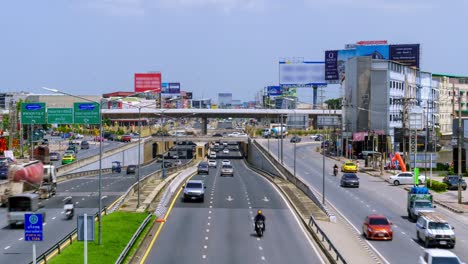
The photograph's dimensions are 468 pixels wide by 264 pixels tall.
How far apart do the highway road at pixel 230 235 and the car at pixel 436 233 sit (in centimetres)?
586

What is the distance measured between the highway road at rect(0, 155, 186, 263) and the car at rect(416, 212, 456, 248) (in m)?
18.9

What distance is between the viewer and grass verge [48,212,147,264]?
99.6ft

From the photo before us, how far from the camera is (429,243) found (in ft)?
121

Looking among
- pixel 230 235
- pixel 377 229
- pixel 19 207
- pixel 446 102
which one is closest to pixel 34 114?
pixel 19 207

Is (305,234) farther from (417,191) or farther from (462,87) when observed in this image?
(462,87)

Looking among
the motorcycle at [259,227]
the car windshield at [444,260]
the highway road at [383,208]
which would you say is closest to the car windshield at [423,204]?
the highway road at [383,208]

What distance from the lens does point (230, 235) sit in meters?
41.1

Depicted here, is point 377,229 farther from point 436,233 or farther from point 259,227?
point 259,227

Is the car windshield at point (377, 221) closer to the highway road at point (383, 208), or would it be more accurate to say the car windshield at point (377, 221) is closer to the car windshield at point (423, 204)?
the highway road at point (383, 208)

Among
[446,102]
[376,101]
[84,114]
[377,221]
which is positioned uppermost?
→ [446,102]

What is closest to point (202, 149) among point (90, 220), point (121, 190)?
point (121, 190)

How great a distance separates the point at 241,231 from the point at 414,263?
41.5 feet

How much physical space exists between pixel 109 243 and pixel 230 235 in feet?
27.6

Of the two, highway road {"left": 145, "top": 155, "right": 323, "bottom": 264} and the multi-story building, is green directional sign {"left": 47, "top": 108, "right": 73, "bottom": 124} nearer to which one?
highway road {"left": 145, "top": 155, "right": 323, "bottom": 264}
